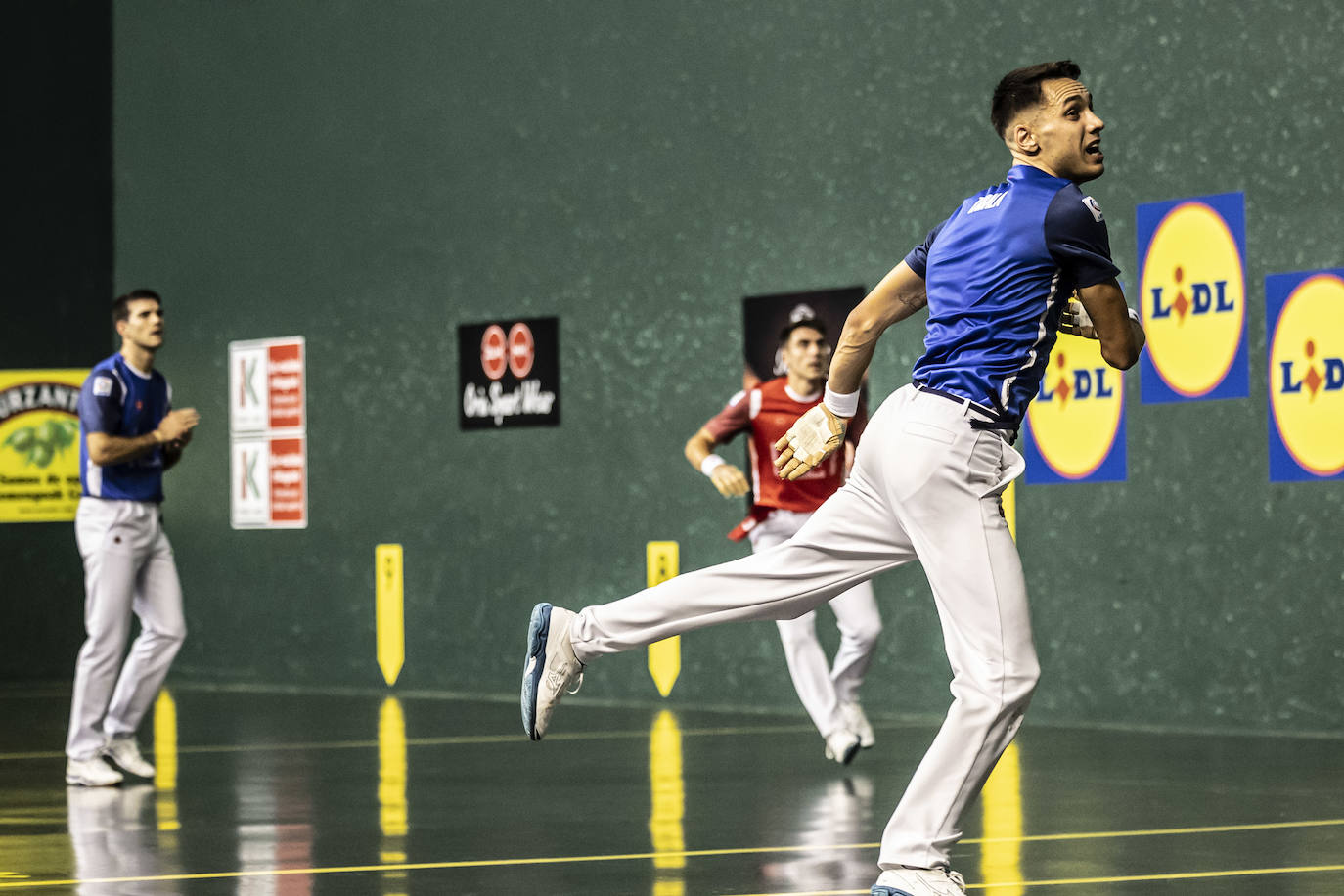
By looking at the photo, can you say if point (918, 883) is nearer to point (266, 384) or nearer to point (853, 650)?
point (853, 650)

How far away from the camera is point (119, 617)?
8.54 metres

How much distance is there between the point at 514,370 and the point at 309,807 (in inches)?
229

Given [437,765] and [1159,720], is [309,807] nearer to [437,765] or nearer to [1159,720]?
[437,765]

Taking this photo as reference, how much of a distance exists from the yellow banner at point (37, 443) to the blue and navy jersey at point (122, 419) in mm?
6713

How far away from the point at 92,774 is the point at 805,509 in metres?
3.00

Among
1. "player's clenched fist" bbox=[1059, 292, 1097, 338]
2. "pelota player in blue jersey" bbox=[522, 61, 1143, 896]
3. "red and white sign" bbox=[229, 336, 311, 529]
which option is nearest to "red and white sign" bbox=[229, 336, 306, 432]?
"red and white sign" bbox=[229, 336, 311, 529]

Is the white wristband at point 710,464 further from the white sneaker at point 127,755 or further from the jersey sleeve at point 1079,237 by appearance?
the jersey sleeve at point 1079,237

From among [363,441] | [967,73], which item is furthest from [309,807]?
[363,441]

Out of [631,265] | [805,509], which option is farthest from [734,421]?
[631,265]

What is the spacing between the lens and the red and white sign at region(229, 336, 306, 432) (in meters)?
14.4

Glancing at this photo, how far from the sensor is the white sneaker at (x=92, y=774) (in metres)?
8.37

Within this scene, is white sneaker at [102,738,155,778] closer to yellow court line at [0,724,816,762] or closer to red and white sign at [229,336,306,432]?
yellow court line at [0,724,816,762]

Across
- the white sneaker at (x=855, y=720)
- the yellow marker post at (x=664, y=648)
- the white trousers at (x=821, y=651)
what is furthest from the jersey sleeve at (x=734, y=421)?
the yellow marker post at (x=664, y=648)

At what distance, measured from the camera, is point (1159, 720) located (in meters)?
10.2
